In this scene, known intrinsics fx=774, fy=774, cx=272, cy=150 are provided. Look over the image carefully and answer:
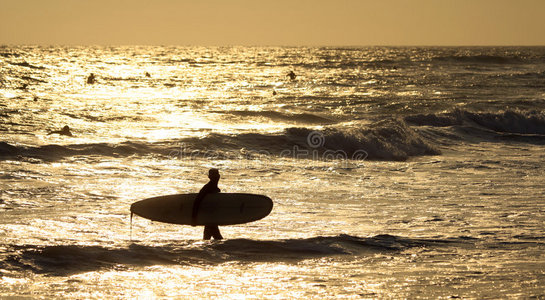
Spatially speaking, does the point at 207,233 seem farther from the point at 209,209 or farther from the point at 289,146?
the point at 289,146

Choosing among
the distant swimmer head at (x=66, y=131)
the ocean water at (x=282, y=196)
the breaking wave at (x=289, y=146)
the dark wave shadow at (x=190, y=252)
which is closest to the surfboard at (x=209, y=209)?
the ocean water at (x=282, y=196)

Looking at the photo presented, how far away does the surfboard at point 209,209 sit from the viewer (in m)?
11.4

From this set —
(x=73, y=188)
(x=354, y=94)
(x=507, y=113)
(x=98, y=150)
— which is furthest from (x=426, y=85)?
(x=73, y=188)

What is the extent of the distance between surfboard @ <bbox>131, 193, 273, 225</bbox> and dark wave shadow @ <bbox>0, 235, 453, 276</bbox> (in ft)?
2.15

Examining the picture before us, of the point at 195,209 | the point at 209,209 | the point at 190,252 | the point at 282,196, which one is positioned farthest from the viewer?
the point at 282,196

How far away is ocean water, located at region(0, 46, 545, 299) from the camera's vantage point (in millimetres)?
8867

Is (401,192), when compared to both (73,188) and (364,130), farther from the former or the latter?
(364,130)

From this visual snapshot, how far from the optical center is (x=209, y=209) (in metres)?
11.4

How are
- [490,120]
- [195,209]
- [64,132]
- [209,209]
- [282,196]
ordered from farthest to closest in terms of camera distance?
[490,120] → [64,132] → [282,196] → [209,209] → [195,209]

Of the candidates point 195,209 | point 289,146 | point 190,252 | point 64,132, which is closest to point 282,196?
point 195,209

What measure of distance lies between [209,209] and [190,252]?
1322mm

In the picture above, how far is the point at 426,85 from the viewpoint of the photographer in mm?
56438

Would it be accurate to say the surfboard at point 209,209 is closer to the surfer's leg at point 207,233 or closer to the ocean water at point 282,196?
the surfer's leg at point 207,233

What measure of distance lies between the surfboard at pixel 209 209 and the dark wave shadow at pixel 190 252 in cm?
66
